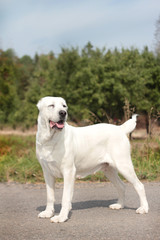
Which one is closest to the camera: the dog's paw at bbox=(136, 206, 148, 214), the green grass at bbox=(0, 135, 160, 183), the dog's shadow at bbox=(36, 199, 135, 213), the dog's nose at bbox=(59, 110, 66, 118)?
the dog's nose at bbox=(59, 110, 66, 118)

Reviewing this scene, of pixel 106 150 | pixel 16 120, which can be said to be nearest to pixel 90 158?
Result: pixel 106 150

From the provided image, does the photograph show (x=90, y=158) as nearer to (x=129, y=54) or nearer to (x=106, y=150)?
(x=106, y=150)

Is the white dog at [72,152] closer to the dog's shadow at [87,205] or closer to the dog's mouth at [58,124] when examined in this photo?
the dog's mouth at [58,124]

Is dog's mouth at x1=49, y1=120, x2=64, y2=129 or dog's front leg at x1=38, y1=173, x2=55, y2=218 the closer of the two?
dog's mouth at x1=49, y1=120, x2=64, y2=129

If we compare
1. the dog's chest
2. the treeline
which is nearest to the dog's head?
the dog's chest

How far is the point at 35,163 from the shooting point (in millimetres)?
9297

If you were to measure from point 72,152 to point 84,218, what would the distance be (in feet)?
3.34

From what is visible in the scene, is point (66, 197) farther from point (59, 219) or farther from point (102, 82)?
point (102, 82)

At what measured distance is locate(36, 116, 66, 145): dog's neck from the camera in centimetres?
500

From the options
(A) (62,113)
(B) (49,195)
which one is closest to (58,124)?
(A) (62,113)

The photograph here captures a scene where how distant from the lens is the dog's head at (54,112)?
4816mm

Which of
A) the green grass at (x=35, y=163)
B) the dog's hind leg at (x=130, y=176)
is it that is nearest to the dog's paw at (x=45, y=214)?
the dog's hind leg at (x=130, y=176)

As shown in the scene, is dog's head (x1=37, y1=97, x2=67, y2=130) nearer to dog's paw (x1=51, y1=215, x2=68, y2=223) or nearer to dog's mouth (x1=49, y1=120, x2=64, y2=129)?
dog's mouth (x1=49, y1=120, x2=64, y2=129)

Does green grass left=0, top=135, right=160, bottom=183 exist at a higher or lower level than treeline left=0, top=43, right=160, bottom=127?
lower
